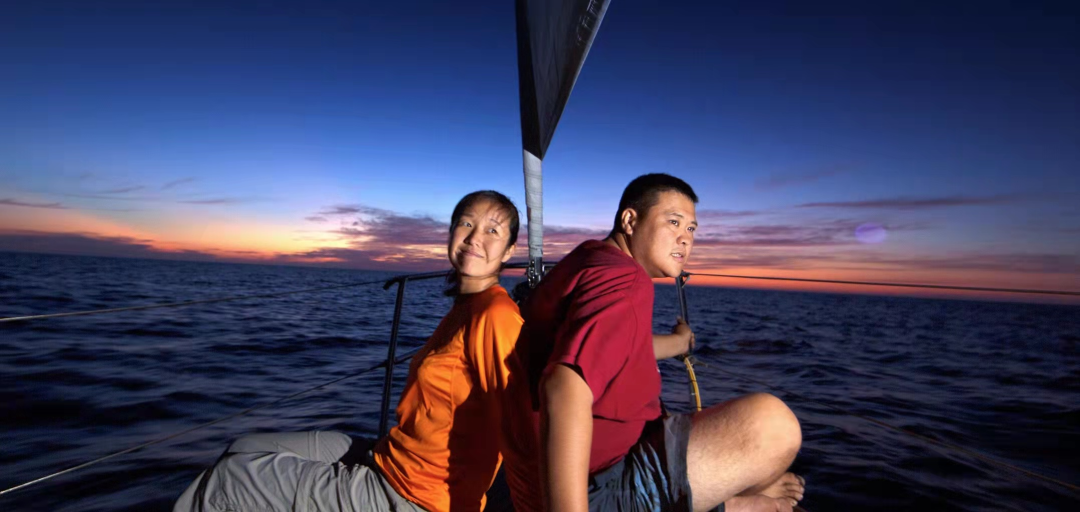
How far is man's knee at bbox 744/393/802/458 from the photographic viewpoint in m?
1.17

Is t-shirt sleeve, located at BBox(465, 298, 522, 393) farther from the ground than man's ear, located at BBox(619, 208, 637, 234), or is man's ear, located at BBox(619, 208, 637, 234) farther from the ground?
man's ear, located at BBox(619, 208, 637, 234)

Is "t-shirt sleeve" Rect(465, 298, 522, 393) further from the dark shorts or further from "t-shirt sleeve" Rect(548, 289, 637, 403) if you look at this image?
the dark shorts

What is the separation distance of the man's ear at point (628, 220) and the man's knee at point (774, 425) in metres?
0.59

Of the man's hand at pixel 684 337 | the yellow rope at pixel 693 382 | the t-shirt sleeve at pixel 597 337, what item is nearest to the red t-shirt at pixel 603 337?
the t-shirt sleeve at pixel 597 337

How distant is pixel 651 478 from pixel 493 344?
0.54 m

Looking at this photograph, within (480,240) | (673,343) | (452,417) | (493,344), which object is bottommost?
(452,417)

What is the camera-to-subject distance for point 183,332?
9734mm

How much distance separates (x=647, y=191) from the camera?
142 cm

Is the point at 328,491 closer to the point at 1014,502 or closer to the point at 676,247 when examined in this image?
the point at 676,247

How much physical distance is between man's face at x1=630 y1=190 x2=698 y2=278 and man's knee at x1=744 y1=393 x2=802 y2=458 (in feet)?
1.41

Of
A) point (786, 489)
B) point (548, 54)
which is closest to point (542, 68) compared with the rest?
point (548, 54)

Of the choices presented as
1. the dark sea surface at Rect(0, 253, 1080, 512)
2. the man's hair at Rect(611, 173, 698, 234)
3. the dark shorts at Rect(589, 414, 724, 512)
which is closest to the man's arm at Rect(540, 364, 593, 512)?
the dark shorts at Rect(589, 414, 724, 512)

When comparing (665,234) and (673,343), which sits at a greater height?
(665,234)

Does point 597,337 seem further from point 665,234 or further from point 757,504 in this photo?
point 757,504
